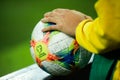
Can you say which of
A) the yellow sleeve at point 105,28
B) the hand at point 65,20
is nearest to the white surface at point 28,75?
the hand at point 65,20

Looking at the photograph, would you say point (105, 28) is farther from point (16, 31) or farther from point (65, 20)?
point (16, 31)

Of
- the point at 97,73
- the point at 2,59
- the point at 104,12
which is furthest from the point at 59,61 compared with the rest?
the point at 2,59

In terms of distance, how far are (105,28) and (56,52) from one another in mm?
323

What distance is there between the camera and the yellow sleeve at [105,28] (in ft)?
1.74

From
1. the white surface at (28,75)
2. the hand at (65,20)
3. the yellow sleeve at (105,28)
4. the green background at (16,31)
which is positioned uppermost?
the yellow sleeve at (105,28)

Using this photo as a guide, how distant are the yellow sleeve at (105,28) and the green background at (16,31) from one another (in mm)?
734

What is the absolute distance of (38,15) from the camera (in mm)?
1382

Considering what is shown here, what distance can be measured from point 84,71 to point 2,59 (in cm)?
40

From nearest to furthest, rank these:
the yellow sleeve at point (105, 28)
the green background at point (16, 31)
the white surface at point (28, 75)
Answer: the yellow sleeve at point (105, 28) → the white surface at point (28, 75) → the green background at point (16, 31)

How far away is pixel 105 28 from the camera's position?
55 centimetres

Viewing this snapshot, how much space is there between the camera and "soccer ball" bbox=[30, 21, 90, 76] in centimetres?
85

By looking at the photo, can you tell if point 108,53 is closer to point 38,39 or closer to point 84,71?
point 38,39

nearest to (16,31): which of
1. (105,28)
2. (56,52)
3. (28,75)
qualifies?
(28,75)

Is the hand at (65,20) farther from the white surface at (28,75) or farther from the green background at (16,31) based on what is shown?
the green background at (16,31)
